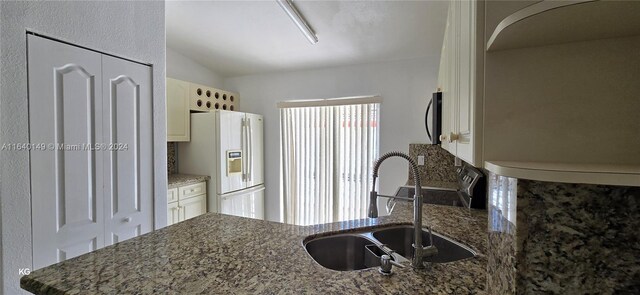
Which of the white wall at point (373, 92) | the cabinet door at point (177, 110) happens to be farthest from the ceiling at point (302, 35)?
the cabinet door at point (177, 110)

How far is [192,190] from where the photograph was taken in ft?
9.75

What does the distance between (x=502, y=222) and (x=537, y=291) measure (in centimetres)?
13

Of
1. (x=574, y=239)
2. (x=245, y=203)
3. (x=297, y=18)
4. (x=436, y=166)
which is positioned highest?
(x=297, y=18)

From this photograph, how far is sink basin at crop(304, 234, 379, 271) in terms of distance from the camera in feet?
3.77

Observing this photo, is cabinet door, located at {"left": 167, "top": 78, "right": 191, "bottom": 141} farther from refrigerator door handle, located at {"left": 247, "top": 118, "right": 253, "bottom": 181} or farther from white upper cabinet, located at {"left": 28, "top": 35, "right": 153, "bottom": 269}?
white upper cabinet, located at {"left": 28, "top": 35, "right": 153, "bottom": 269}

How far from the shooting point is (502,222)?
0.55 meters

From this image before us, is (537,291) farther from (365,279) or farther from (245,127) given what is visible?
(245,127)

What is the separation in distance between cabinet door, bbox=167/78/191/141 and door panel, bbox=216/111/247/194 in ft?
1.42

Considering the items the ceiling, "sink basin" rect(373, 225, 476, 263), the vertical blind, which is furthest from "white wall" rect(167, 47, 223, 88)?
"sink basin" rect(373, 225, 476, 263)

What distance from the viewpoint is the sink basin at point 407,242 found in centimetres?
116

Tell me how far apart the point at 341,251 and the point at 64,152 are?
5.57ft

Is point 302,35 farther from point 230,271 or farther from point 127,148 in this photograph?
point 230,271

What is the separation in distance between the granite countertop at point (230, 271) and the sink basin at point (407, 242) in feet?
0.20

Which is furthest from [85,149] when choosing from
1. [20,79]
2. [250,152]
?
[250,152]
